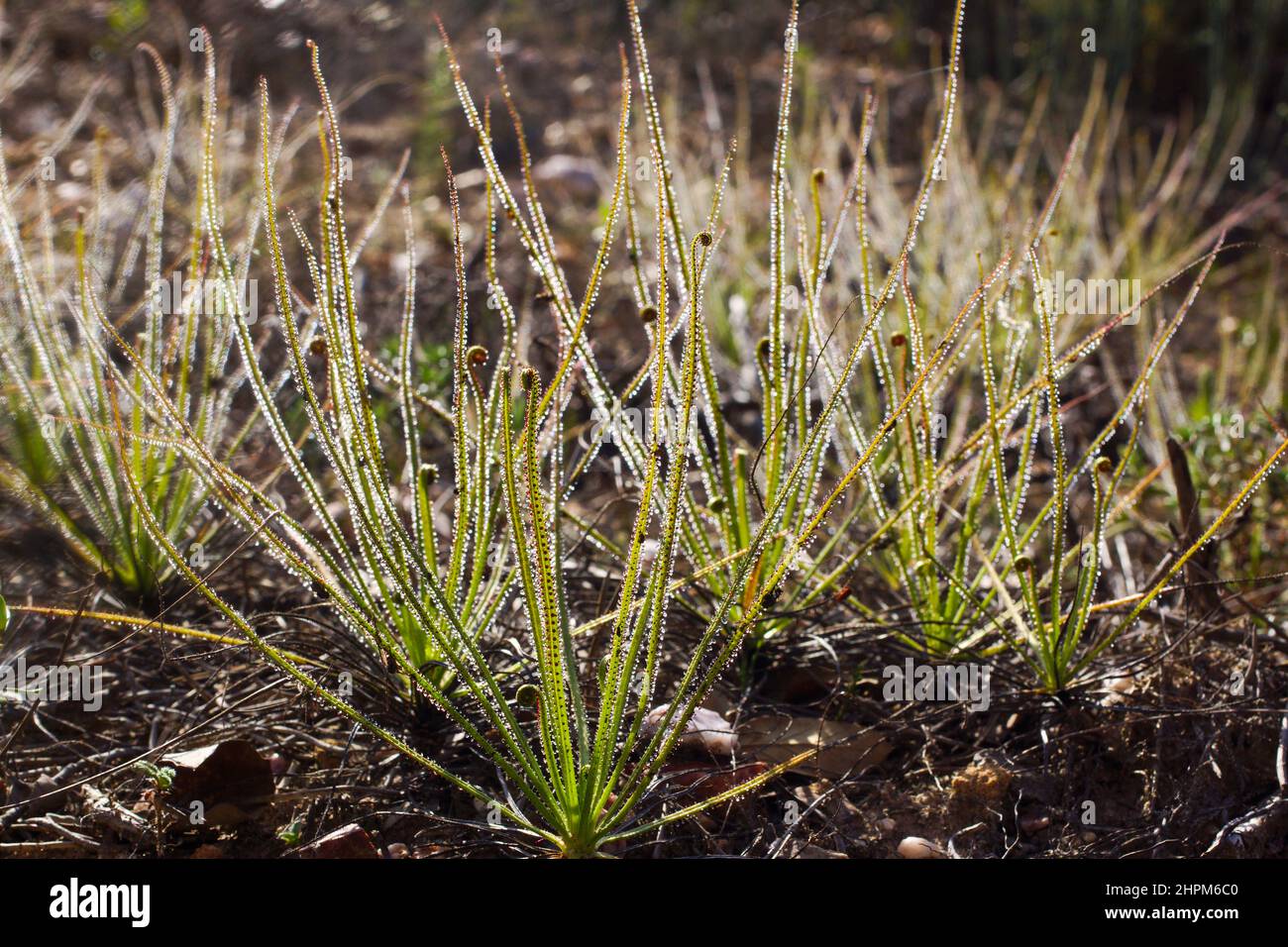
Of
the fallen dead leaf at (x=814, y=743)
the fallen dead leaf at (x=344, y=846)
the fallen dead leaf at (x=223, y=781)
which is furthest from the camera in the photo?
the fallen dead leaf at (x=814, y=743)

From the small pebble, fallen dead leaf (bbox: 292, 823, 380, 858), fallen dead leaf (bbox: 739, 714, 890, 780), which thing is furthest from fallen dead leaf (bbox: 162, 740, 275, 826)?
the small pebble

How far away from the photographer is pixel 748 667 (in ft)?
5.71

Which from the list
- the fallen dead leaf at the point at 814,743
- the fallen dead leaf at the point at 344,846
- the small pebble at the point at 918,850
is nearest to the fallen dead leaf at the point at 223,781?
the fallen dead leaf at the point at 344,846

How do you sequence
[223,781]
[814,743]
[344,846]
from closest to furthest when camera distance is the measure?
[344,846]
[223,781]
[814,743]

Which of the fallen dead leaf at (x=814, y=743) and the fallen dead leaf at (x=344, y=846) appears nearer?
the fallen dead leaf at (x=344, y=846)

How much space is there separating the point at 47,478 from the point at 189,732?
641 mm

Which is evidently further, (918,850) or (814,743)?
(814,743)

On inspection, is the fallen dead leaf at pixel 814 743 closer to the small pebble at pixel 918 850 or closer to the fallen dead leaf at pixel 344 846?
the small pebble at pixel 918 850

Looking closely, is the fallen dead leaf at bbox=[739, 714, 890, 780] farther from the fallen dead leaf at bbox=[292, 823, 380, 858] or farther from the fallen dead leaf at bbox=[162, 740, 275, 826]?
the fallen dead leaf at bbox=[162, 740, 275, 826]

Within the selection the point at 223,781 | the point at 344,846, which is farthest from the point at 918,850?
the point at 223,781

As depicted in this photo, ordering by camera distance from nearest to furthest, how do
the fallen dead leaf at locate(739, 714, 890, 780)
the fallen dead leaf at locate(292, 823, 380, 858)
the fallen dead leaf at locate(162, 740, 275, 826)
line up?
the fallen dead leaf at locate(292, 823, 380, 858) < the fallen dead leaf at locate(162, 740, 275, 826) < the fallen dead leaf at locate(739, 714, 890, 780)

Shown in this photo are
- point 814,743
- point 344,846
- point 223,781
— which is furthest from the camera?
point 814,743

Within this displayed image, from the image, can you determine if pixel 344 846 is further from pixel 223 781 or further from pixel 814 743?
pixel 814 743
